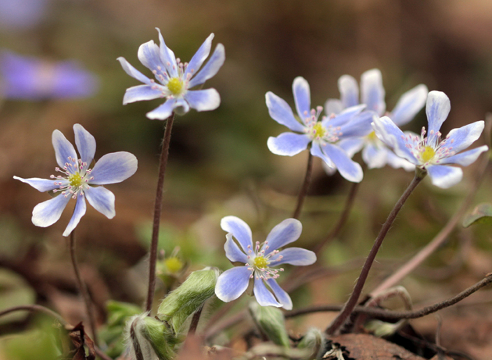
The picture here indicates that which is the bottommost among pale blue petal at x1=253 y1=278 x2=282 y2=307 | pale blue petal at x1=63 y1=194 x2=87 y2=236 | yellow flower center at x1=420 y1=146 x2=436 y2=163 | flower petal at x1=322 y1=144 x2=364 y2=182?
pale blue petal at x1=63 y1=194 x2=87 y2=236

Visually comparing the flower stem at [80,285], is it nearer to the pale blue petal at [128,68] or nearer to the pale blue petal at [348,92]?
the pale blue petal at [128,68]

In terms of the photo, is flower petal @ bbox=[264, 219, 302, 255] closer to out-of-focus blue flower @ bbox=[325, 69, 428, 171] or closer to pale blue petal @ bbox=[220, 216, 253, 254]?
pale blue petal @ bbox=[220, 216, 253, 254]

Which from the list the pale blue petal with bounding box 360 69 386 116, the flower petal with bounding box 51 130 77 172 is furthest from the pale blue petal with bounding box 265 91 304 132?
the flower petal with bounding box 51 130 77 172

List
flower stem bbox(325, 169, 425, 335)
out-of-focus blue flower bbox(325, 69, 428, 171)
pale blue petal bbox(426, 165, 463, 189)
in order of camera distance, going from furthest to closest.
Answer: out-of-focus blue flower bbox(325, 69, 428, 171) → flower stem bbox(325, 169, 425, 335) → pale blue petal bbox(426, 165, 463, 189)

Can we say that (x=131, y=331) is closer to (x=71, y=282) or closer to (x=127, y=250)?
(x=71, y=282)

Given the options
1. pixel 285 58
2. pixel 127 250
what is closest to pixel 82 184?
pixel 127 250

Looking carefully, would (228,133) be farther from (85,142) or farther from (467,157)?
(467,157)

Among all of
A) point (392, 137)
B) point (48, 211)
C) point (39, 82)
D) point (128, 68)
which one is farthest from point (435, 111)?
point (39, 82)
